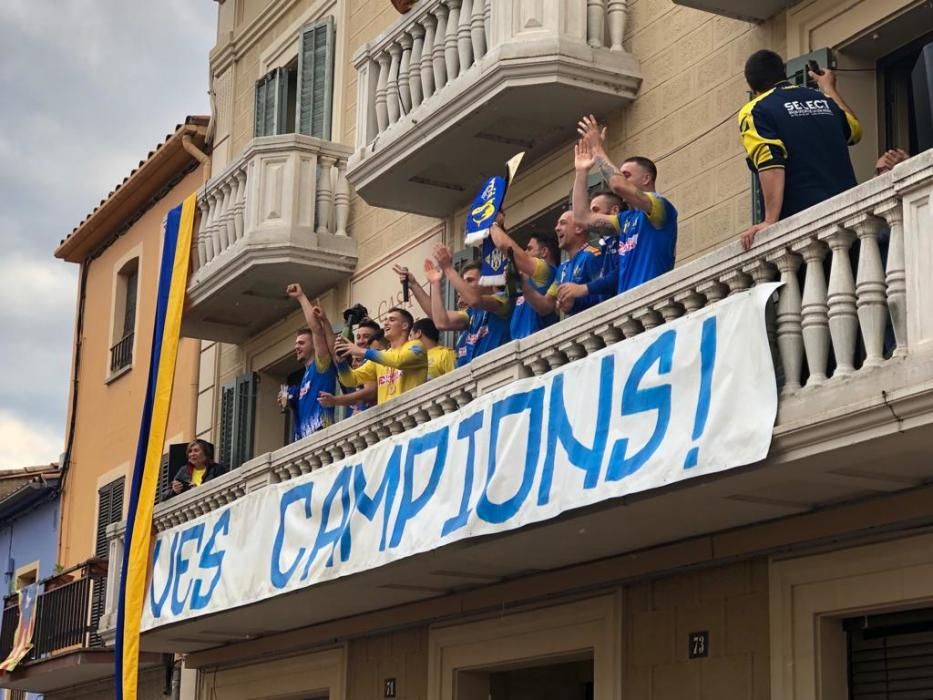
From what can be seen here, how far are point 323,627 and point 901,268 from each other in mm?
8789

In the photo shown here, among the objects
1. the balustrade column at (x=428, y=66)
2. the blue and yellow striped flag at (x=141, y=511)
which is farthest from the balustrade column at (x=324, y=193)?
the balustrade column at (x=428, y=66)

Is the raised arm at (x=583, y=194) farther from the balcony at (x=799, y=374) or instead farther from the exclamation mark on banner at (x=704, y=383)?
Result: the exclamation mark on banner at (x=704, y=383)

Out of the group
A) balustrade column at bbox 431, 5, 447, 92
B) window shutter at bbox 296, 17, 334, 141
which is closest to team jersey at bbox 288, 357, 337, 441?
balustrade column at bbox 431, 5, 447, 92

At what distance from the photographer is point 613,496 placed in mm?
9414

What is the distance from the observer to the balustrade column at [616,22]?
12.9 m

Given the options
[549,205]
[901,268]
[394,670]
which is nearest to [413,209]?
[549,205]

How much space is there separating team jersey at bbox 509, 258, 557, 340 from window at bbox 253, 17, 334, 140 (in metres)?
6.84

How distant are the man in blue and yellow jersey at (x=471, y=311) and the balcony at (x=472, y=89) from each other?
54.1 inches

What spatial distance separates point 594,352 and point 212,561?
5.80 metres

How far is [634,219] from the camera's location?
34.4ft

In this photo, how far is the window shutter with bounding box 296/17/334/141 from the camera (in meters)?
18.4

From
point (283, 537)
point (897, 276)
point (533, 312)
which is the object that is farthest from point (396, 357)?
point (897, 276)

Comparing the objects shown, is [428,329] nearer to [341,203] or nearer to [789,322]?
[341,203]

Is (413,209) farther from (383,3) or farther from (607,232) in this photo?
(607,232)
